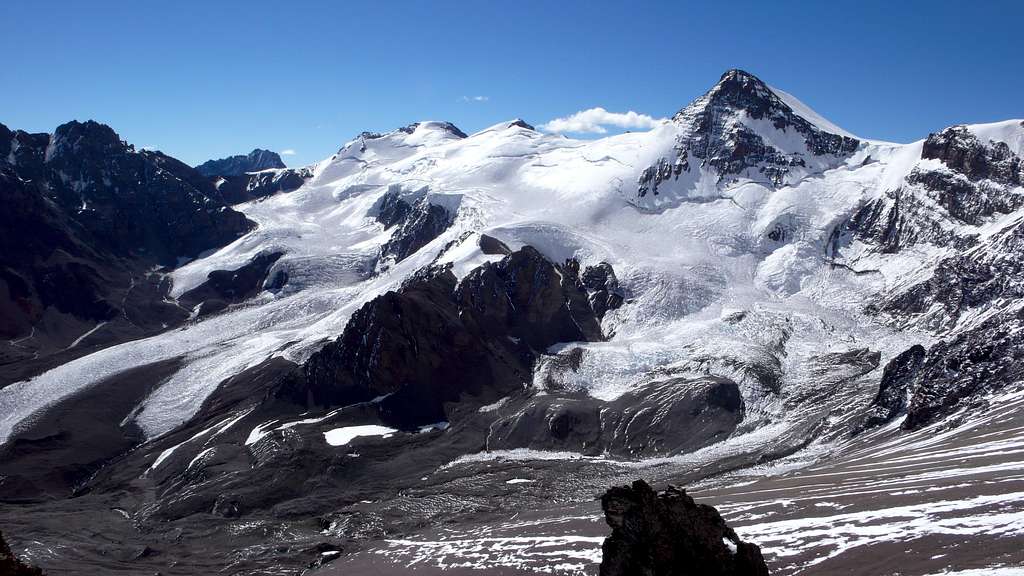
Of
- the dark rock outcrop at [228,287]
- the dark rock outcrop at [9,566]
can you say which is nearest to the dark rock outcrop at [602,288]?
the dark rock outcrop at [228,287]

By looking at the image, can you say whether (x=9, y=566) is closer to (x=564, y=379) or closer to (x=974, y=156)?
(x=564, y=379)

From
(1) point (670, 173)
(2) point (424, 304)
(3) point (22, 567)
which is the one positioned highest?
(1) point (670, 173)

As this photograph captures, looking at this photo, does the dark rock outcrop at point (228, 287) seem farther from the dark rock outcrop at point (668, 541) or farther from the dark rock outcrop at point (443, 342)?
the dark rock outcrop at point (668, 541)

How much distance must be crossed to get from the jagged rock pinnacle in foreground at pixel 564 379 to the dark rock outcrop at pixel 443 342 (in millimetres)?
488

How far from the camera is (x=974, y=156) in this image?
146250 mm

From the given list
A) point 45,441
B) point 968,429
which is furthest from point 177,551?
point 968,429

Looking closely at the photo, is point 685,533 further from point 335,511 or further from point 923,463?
point 335,511

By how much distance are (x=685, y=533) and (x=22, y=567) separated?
26.2 meters

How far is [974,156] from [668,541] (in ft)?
470

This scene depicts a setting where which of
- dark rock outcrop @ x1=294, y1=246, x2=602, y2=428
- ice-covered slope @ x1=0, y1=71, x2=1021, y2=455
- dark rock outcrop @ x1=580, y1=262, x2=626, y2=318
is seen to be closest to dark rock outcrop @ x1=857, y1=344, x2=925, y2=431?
ice-covered slope @ x1=0, y1=71, x2=1021, y2=455

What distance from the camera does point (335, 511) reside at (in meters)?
84.4

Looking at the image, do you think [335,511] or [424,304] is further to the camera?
[424,304]

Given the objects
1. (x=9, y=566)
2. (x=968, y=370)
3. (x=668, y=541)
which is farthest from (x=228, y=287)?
(x=668, y=541)

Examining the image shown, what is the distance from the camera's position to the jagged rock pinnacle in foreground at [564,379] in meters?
60.8
